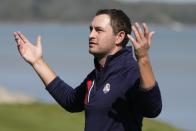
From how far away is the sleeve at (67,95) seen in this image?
6016mm

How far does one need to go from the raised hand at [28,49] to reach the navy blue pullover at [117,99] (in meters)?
0.64

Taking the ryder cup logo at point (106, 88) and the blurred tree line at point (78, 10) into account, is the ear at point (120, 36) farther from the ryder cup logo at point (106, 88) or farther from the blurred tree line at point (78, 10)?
the blurred tree line at point (78, 10)

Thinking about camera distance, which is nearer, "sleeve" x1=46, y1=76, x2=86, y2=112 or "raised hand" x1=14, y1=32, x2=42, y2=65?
"sleeve" x1=46, y1=76, x2=86, y2=112

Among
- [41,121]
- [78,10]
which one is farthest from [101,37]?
[78,10]

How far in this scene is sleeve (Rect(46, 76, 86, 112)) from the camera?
6.02 meters

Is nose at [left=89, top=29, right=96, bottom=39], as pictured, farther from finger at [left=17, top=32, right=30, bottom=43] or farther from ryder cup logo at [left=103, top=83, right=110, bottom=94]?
finger at [left=17, top=32, right=30, bottom=43]

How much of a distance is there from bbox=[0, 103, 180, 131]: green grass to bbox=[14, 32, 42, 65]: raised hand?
9.42 metres

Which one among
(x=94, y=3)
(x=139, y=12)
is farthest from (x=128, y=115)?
(x=94, y=3)

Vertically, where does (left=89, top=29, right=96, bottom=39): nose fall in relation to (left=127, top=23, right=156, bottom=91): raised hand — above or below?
above

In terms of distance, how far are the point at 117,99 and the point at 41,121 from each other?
11614 mm

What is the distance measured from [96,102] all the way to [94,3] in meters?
163

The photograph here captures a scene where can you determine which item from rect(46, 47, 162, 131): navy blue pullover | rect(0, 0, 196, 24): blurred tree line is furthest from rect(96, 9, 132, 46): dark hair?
rect(0, 0, 196, 24): blurred tree line

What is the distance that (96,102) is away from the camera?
18.4ft

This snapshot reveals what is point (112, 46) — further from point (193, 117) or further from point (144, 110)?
point (193, 117)
